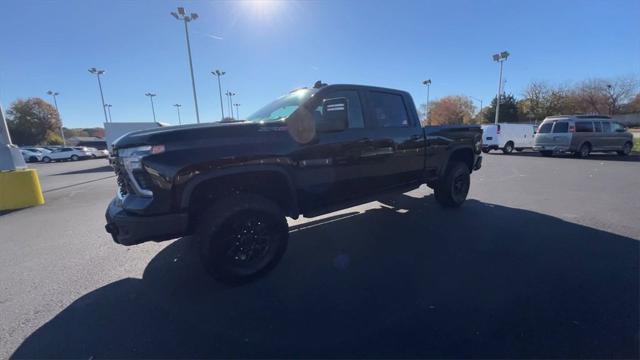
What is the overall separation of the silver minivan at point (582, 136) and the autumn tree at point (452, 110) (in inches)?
2619

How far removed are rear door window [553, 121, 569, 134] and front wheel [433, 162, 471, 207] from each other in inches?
503

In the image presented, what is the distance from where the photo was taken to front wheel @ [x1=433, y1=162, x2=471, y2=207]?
17.1 ft

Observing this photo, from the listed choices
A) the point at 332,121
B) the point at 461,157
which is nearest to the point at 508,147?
the point at 461,157

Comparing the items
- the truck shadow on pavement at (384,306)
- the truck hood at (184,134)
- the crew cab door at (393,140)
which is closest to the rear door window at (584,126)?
the truck shadow on pavement at (384,306)

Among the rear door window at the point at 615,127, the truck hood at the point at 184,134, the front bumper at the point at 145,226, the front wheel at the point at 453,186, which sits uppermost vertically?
the truck hood at the point at 184,134

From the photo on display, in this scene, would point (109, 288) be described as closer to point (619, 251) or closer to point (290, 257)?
point (290, 257)

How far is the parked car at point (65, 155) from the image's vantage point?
93.9ft

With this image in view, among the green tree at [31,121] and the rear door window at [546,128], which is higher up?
the green tree at [31,121]

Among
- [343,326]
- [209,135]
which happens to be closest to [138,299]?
[209,135]

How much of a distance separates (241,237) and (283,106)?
1801 mm

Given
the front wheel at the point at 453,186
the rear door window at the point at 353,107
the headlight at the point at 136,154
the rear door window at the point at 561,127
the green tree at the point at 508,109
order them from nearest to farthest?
the headlight at the point at 136,154 → the rear door window at the point at 353,107 → the front wheel at the point at 453,186 → the rear door window at the point at 561,127 → the green tree at the point at 508,109

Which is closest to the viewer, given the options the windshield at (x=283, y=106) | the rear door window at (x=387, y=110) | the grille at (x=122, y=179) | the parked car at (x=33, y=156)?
Answer: the grille at (x=122, y=179)

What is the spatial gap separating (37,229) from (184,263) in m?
3.76

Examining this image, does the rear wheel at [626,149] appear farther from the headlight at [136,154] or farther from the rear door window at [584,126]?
the headlight at [136,154]
